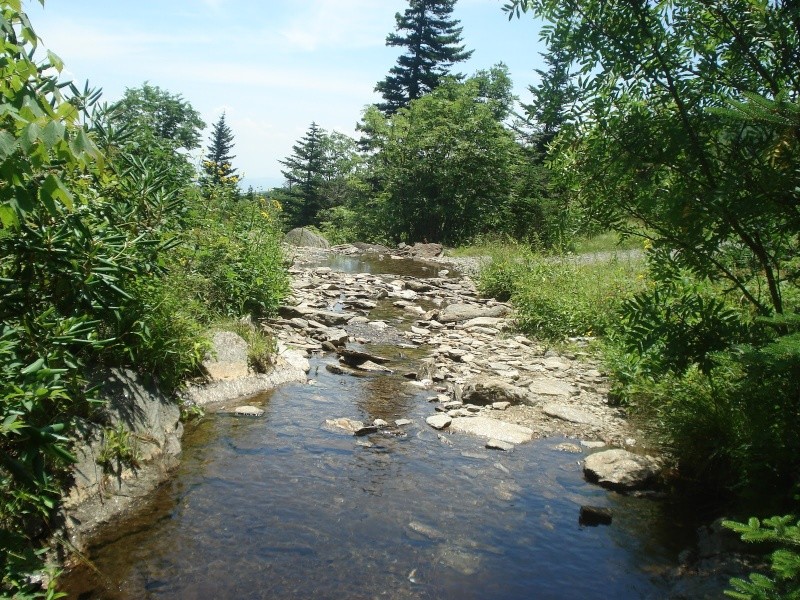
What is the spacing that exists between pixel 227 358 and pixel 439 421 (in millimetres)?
2848

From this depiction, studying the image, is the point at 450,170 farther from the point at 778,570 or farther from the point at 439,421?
the point at 778,570

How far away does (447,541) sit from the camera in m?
4.85

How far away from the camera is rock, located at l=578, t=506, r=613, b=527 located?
17.1 feet

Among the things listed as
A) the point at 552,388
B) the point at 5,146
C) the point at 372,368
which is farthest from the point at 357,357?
the point at 5,146

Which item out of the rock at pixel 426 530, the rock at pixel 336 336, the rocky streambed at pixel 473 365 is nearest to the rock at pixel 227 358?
the rocky streambed at pixel 473 365

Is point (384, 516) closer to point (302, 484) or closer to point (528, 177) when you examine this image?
point (302, 484)

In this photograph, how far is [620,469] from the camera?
5.88 m

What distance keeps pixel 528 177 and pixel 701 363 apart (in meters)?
29.1

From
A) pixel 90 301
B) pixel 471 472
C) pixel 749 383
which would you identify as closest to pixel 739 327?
pixel 749 383

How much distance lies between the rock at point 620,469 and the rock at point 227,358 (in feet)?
14.4

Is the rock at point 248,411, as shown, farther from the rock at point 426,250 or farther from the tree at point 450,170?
the tree at point 450,170

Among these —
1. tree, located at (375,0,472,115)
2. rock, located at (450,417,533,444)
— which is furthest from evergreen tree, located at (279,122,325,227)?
rock, located at (450,417,533,444)

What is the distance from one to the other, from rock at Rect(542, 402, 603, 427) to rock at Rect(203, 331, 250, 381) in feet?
12.8

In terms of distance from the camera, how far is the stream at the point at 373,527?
4.25m
